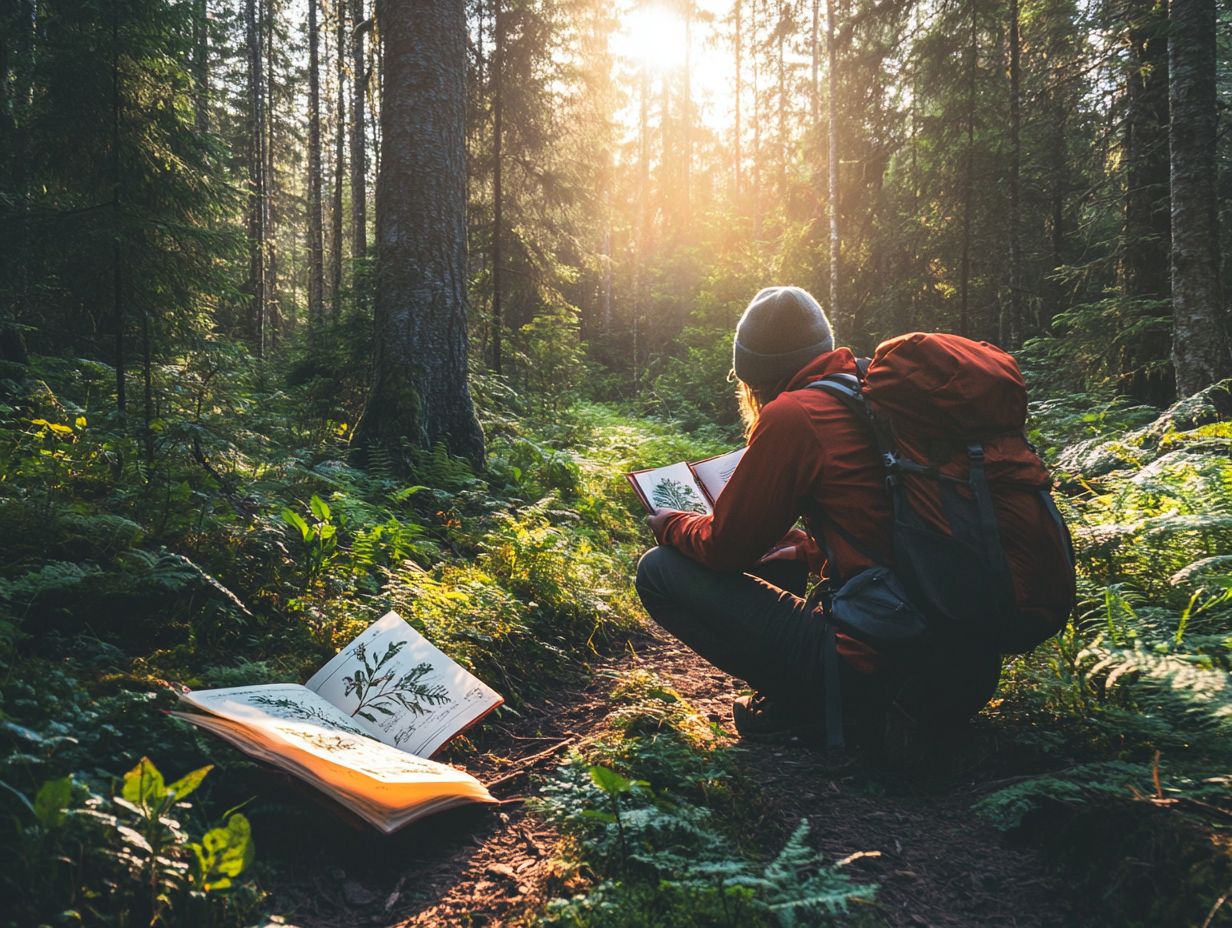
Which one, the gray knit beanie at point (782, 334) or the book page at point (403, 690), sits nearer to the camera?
the book page at point (403, 690)

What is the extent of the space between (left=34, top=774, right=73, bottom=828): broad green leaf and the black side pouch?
2163 millimetres

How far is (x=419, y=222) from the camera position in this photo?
6289mm

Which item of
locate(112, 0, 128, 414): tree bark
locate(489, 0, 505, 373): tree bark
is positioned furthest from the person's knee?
locate(489, 0, 505, 373): tree bark

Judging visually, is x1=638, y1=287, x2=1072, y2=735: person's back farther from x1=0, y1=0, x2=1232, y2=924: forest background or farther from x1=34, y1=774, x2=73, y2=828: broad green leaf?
x1=34, y1=774, x2=73, y2=828: broad green leaf

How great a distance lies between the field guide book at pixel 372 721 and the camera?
1.85 m

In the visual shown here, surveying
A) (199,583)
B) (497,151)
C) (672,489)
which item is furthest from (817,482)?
(497,151)

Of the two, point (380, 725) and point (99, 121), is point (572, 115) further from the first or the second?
point (380, 725)

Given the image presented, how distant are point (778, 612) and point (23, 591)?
2.77 meters

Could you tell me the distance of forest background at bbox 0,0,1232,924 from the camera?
1881mm

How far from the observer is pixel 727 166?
34594mm

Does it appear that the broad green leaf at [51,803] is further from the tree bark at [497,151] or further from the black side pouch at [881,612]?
the tree bark at [497,151]

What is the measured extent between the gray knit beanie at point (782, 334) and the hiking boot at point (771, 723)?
1394 mm

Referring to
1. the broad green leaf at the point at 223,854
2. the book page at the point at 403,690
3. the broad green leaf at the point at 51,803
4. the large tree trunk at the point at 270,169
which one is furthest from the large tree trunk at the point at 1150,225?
the large tree trunk at the point at 270,169

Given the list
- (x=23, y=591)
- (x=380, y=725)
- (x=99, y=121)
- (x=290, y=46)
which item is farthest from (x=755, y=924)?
(x=290, y=46)
